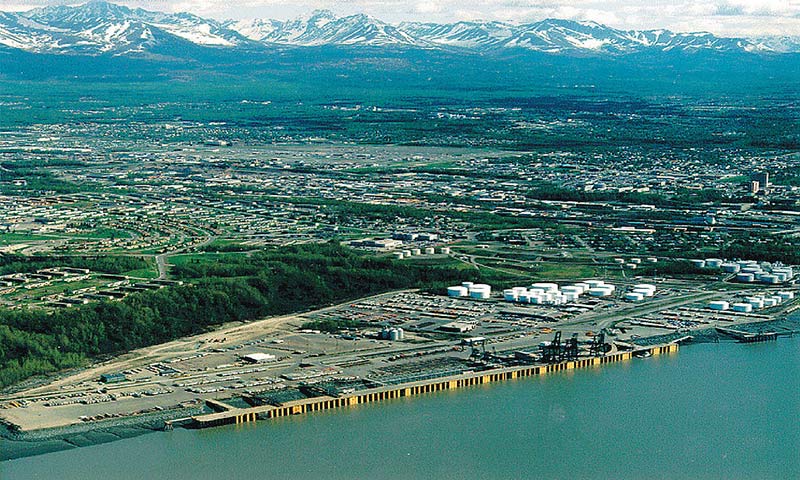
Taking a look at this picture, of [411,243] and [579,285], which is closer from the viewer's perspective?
[579,285]

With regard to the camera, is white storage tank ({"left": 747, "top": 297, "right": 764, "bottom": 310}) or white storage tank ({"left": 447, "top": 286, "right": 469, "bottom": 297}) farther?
white storage tank ({"left": 447, "top": 286, "right": 469, "bottom": 297})

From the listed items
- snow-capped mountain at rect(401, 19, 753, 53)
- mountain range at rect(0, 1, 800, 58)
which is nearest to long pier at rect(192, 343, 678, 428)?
mountain range at rect(0, 1, 800, 58)

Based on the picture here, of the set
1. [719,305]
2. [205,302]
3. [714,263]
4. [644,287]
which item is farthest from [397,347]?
[714,263]

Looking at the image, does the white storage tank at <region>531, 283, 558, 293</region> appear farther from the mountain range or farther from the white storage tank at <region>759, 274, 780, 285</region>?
the mountain range

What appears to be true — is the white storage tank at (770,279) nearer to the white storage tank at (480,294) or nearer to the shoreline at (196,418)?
the white storage tank at (480,294)

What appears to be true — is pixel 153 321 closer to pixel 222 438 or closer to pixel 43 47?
pixel 222 438

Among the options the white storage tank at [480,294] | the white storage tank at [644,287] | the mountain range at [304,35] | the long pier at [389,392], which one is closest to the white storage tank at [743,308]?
the white storage tank at [644,287]

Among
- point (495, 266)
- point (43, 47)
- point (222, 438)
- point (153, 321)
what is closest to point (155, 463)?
point (222, 438)
